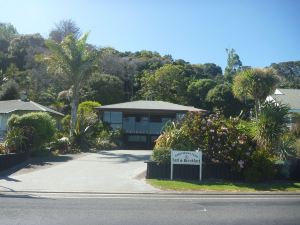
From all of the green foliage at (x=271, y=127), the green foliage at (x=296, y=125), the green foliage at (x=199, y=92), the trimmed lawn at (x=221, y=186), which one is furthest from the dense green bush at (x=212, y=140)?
the green foliage at (x=199, y=92)

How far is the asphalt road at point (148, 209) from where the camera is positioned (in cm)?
1020

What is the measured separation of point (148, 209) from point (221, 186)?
5.78 m

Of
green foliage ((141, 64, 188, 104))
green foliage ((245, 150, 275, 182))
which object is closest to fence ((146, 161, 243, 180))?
green foliage ((245, 150, 275, 182))

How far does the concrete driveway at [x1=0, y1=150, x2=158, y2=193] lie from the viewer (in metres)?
15.6

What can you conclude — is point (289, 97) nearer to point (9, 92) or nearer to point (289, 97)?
point (289, 97)

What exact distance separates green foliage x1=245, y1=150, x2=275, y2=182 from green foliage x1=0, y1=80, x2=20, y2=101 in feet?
130

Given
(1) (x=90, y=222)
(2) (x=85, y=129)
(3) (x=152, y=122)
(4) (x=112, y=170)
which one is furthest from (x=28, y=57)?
(1) (x=90, y=222)

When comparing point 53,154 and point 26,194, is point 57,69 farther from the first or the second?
point 26,194

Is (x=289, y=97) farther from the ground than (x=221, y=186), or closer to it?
farther from the ground

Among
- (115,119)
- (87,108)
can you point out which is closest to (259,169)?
(115,119)

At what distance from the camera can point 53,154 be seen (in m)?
26.7

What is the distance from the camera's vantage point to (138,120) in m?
39.2

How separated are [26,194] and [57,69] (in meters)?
20.2

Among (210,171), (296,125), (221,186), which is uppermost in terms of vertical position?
(296,125)
